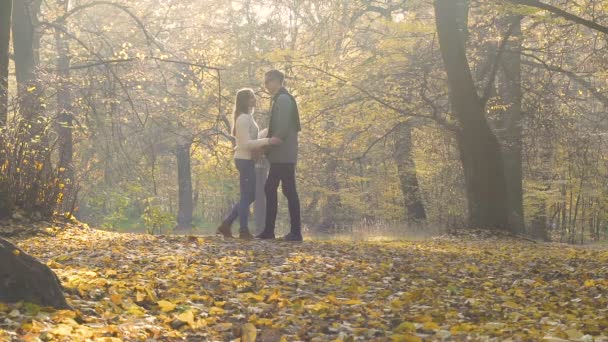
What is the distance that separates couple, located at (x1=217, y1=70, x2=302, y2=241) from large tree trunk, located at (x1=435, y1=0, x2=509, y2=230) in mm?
4284

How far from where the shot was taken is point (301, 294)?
5.54m

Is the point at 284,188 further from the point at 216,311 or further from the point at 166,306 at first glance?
the point at 166,306

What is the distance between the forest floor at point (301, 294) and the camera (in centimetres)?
414

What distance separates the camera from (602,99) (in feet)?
49.8

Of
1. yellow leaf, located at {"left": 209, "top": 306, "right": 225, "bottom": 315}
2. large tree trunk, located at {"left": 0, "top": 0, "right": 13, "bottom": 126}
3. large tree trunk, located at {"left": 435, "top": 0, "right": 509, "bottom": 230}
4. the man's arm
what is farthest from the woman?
large tree trunk, located at {"left": 435, "top": 0, "right": 509, "bottom": 230}

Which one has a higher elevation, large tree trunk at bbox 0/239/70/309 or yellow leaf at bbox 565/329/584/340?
large tree trunk at bbox 0/239/70/309

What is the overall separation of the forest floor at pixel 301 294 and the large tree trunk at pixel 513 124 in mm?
6166

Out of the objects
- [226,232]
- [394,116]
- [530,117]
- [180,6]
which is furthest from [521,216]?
[180,6]

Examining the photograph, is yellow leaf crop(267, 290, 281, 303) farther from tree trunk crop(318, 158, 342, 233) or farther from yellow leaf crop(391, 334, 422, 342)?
tree trunk crop(318, 158, 342, 233)

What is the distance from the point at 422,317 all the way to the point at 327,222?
20.7 meters

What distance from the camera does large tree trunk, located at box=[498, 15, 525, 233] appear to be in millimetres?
14211

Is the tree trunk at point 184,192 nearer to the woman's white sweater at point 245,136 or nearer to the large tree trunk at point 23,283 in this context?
the woman's white sweater at point 245,136

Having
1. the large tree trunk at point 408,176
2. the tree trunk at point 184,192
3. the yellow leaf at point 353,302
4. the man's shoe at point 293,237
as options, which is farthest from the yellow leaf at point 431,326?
the tree trunk at point 184,192

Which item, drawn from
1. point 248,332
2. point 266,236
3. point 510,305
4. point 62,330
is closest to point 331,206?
point 266,236
